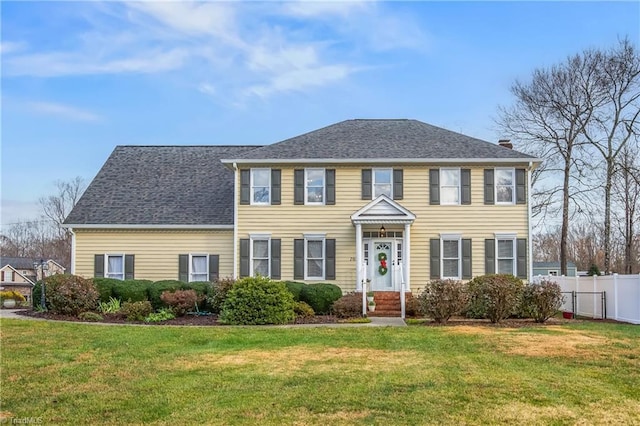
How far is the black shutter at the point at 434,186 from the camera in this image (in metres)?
23.6

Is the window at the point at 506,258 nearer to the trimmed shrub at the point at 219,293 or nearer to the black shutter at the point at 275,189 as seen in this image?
the black shutter at the point at 275,189

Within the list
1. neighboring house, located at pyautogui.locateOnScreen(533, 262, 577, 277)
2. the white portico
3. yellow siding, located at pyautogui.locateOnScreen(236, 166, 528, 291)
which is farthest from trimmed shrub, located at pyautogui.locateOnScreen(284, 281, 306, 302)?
neighboring house, located at pyautogui.locateOnScreen(533, 262, 577, 277)

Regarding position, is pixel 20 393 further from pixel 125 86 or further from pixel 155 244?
pixel 155 244

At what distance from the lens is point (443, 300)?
17.5m

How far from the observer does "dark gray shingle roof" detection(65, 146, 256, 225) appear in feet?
81.1

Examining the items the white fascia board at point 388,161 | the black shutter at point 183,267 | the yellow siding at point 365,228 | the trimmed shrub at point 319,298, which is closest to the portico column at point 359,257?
the yellow siding at point 365,228

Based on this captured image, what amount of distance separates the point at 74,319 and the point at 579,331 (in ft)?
43.5

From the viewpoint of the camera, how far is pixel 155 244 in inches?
967

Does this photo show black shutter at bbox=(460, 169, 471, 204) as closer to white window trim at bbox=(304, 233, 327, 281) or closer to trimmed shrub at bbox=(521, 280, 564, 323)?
white window trim at bbox=(304, 233, 327, 281)

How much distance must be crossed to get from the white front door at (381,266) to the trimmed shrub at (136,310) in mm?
8057

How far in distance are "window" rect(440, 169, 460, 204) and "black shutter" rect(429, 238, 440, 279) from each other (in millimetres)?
1497

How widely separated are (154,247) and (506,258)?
12.8 m

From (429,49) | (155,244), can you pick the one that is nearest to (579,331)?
(429,49)

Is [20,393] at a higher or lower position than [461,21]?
lower
